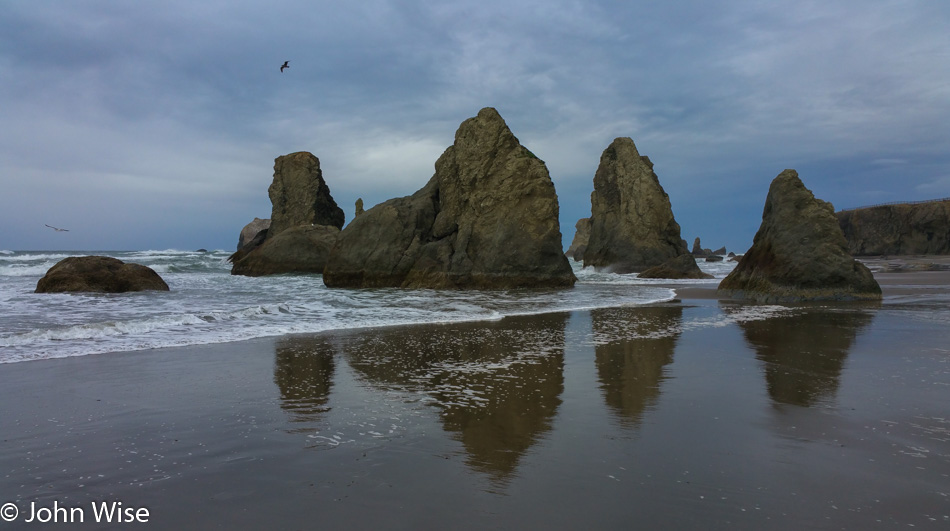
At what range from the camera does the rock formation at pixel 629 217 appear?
39438mm

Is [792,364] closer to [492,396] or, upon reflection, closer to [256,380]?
[492,396]

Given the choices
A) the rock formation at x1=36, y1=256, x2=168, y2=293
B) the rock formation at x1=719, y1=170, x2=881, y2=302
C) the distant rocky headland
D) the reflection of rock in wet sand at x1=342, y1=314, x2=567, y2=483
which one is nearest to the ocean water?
the rock formation at x1=36, y1=256, x2=168, y2=293

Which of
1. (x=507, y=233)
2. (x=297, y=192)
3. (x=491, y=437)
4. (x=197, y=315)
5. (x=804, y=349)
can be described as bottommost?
(x=491, y=437)

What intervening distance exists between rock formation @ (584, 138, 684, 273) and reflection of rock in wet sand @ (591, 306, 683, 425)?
92.3 feet

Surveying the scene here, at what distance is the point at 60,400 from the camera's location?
4598 millimetres

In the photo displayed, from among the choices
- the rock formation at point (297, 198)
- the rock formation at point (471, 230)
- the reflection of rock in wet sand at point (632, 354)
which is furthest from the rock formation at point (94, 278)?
the rock formation at point (297, 198)

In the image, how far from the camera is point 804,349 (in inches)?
274

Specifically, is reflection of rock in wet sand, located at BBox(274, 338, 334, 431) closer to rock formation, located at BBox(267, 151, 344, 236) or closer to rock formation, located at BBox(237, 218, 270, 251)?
rock formation, located at BBox(267, 151, 344, 236)

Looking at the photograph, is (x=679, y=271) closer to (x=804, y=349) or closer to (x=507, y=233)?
(x=507, y=233)

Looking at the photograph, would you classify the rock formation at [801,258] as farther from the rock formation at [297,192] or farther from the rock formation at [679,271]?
the rock formation at [297,192]

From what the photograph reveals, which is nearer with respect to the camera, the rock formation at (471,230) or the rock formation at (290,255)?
the rock formation at (471,230)

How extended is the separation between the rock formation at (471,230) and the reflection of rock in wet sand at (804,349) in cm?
1152

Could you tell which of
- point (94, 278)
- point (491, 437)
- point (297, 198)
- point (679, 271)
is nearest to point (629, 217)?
point (679, 271)

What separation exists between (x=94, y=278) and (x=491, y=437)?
55.6 feet
